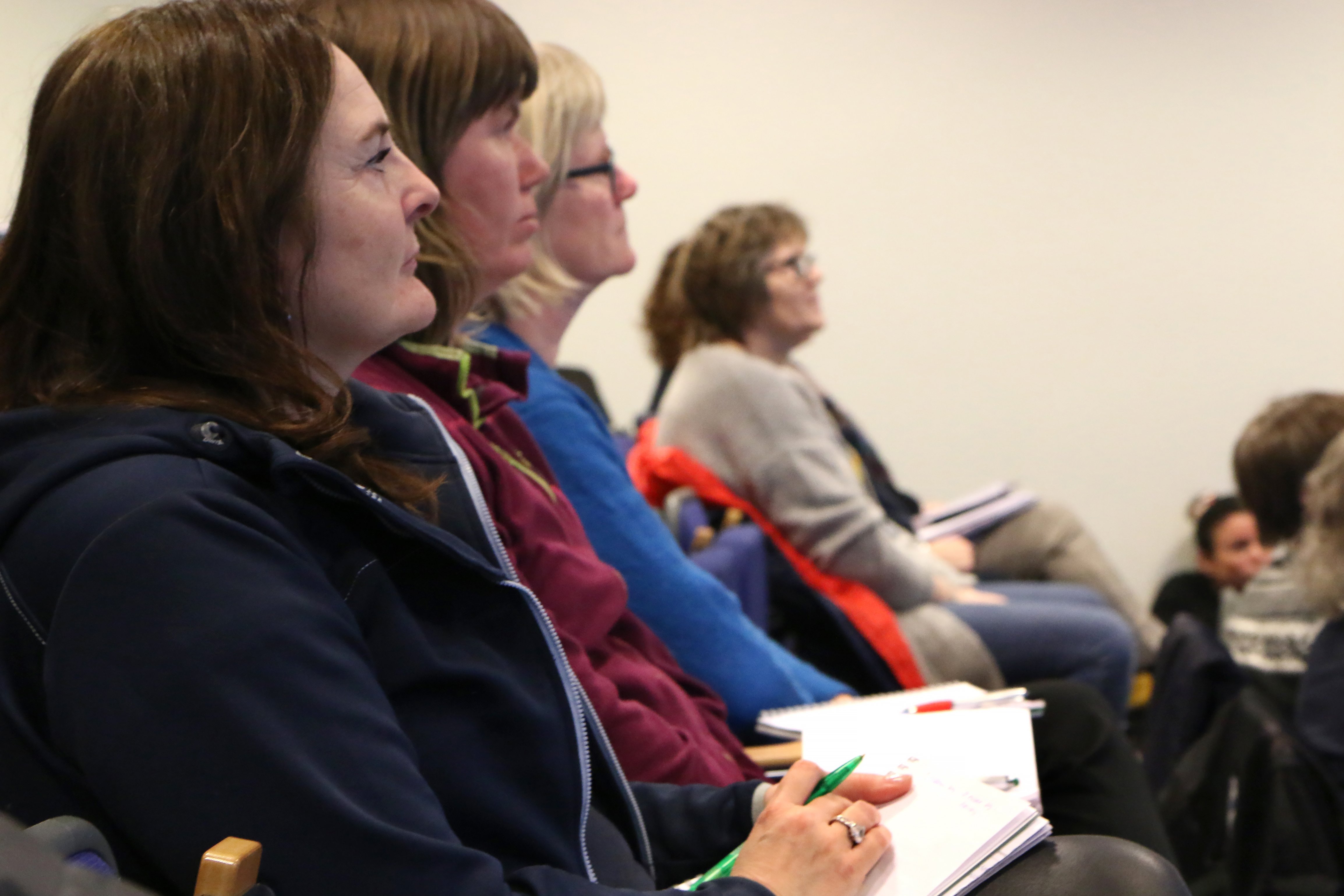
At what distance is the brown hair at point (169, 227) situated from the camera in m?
0.88

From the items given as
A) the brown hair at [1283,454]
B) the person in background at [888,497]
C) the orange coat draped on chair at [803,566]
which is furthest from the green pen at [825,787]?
the brown hair at [1283,454]

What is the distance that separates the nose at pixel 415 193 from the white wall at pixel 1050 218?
9.47 feet

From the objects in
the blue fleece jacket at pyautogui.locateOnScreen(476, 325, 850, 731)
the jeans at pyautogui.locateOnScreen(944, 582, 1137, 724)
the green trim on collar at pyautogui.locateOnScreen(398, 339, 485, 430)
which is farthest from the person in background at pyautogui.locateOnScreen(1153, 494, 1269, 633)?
the green trim on collar at pyautogui.locateOnScreen(398, 339, 485, 430)

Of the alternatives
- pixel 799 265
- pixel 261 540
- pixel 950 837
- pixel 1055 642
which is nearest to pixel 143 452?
pixel 261 540

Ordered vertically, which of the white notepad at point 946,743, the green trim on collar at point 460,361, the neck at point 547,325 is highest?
the green trim on collar at point 460,361

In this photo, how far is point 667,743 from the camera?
4.31ft

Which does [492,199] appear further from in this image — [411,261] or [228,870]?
[228,870]

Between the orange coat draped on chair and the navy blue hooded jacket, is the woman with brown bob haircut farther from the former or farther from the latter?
the orange coat draped on chair

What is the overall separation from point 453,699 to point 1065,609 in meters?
1.68

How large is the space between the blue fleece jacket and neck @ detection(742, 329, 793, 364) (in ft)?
4.05

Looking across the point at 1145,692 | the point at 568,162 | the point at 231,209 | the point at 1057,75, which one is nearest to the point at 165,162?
the point at 231,209

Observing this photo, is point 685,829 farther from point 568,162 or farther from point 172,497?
point 568,162

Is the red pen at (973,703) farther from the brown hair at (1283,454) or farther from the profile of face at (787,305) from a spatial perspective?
the profile of face at (787,305)

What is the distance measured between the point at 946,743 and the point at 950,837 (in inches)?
10.0
